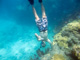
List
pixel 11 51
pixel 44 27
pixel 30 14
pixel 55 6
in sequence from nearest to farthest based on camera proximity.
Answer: pixel 44 27, pixel 11 51, pixel 55 6, pixel 30 14

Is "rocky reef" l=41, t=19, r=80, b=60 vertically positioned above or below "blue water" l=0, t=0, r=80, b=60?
below

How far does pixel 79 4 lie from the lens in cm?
1286

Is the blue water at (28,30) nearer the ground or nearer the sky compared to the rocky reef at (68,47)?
nearer the sky

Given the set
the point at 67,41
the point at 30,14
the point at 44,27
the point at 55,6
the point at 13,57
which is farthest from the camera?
the point at 30,14

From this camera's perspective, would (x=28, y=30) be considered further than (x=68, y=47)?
Yes

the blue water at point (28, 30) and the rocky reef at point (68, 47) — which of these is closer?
the rocky reef at point (68, 47)

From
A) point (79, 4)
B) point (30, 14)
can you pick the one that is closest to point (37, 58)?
point (79, 4)

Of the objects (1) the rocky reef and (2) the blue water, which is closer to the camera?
(1) the rocky reef

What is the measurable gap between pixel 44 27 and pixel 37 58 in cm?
315

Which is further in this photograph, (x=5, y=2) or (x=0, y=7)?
(x=0, y=7)

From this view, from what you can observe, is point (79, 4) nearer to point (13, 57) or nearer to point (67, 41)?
point (67, 41)

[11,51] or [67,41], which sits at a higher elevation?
[11,51]

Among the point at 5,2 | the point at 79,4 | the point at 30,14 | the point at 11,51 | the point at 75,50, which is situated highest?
the point at 5,2

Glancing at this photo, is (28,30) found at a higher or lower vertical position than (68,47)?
higher
